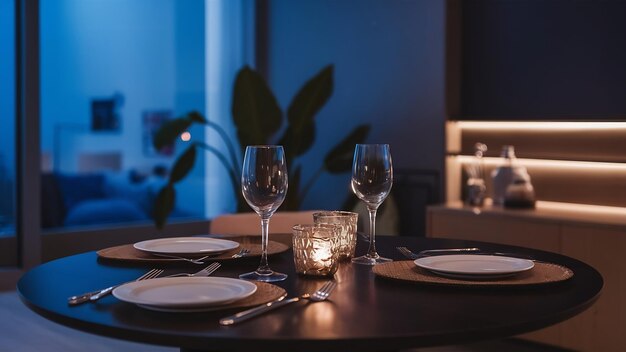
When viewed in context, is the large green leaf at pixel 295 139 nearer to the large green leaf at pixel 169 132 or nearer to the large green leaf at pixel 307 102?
the large green leaf at pixel 307 102

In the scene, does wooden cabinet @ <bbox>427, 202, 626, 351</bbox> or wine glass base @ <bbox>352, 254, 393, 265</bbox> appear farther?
wooden cabinet @ <bbox>427, 202, 626, 351</bbox>

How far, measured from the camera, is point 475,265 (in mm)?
1393

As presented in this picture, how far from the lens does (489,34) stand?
12.2 feet

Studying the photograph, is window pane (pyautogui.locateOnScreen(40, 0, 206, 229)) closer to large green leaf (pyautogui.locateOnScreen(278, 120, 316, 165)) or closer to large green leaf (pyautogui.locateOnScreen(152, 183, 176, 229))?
large green leaf (pyautogui.locateOnScreen(152, 183, 176, 229))

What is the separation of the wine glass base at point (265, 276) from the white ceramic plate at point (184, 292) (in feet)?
0.44

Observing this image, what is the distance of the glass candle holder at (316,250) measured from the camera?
1.36 meters

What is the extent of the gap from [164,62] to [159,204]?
3.39ft

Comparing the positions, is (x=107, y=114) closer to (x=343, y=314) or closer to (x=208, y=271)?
(x=208, y=271)

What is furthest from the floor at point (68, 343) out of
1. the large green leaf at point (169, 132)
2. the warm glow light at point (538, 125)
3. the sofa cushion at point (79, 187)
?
the large green leaf at point (169, 132)

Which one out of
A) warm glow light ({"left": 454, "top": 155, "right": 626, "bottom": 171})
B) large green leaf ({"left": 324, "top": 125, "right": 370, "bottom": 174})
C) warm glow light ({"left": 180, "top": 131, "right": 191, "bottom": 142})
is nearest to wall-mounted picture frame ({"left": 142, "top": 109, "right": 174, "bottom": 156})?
warm glow light ({"left": 180, "top": 131, "right": 191, "bottom": 142})

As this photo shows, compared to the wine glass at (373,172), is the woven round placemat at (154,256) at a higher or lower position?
lower

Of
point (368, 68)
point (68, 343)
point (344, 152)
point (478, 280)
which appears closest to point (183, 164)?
point (344, 152)

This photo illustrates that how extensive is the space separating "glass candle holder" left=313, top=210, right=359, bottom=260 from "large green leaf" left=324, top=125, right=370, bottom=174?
2720 millimetres

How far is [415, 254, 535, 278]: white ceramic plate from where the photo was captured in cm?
130
